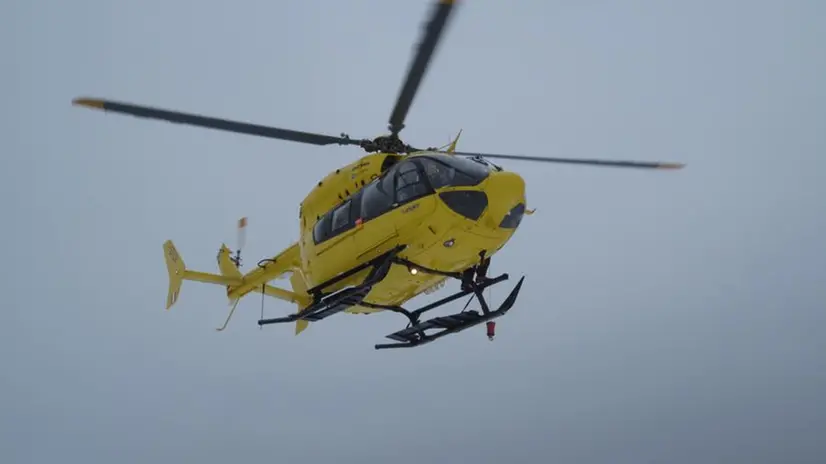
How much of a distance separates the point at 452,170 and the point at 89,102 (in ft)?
19.1

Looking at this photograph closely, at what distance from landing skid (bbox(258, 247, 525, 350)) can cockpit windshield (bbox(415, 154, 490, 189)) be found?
1.48m

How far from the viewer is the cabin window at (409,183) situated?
1236cm

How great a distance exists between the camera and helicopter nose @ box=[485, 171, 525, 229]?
12.1 meters

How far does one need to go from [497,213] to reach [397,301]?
3.84m

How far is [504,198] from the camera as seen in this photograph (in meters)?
12.1

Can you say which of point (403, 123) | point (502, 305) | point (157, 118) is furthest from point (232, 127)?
point (502, 305)

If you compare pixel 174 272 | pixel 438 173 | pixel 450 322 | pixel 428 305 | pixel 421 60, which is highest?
pixel 421 60

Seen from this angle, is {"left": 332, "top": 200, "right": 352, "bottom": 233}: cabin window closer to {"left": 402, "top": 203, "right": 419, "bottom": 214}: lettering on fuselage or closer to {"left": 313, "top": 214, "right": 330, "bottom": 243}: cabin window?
{"left": 313, "top": 214, "right": 330, "bottom": 243}: cabin window

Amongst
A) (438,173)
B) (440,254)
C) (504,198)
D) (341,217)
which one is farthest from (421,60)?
(341,217)

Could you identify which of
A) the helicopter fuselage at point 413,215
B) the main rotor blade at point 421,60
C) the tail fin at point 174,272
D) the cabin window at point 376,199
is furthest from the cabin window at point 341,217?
the tail fin at point 174,272

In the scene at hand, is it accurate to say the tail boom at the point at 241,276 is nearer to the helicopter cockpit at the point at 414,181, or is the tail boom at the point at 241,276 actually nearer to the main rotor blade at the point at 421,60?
the helicopter cockpit at the point at 414,181

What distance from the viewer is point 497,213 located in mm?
12180

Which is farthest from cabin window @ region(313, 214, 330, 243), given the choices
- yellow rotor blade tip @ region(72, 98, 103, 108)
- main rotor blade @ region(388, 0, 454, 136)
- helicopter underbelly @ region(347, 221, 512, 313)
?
yellow rotor blade tip @ region(72, 98, 103, 108)

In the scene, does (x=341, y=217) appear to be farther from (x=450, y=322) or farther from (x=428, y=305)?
(x=450, y=322)
